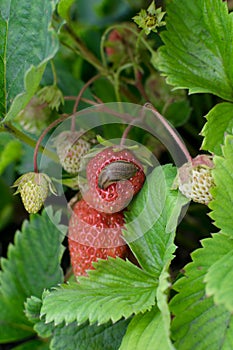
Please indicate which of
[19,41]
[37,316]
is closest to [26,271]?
[37,316]

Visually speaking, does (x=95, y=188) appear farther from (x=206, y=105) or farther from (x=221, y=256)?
(x=206, y=105)

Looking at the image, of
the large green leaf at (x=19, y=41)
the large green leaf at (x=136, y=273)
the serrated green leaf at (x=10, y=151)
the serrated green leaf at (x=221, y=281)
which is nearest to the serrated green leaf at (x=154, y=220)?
the large green leaf at (x=136, y=273)

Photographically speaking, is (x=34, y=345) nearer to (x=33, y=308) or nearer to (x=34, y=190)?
(x=33, y=308)

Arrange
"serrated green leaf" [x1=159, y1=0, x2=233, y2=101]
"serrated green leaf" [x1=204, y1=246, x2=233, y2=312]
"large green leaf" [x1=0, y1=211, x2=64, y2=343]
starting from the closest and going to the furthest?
"serrated green leaf" [x1=204, y1=246, x2=233, y2=312] → "serrated green leaf" [x1=159, y1=0, x2=233, y2=101] → "large green leaf" [x1=0, y1=211, x2=64, y2=343]

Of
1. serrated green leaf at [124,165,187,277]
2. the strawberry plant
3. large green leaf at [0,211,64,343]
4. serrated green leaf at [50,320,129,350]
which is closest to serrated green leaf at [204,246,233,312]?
the strawberry plant

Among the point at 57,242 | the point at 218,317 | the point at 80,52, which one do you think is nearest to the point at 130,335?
the point at 218,317

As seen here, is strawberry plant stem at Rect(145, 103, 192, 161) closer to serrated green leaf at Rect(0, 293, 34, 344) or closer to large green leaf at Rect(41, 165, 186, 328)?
→ large green leaf at Rect(41, 165, 186, 328)
